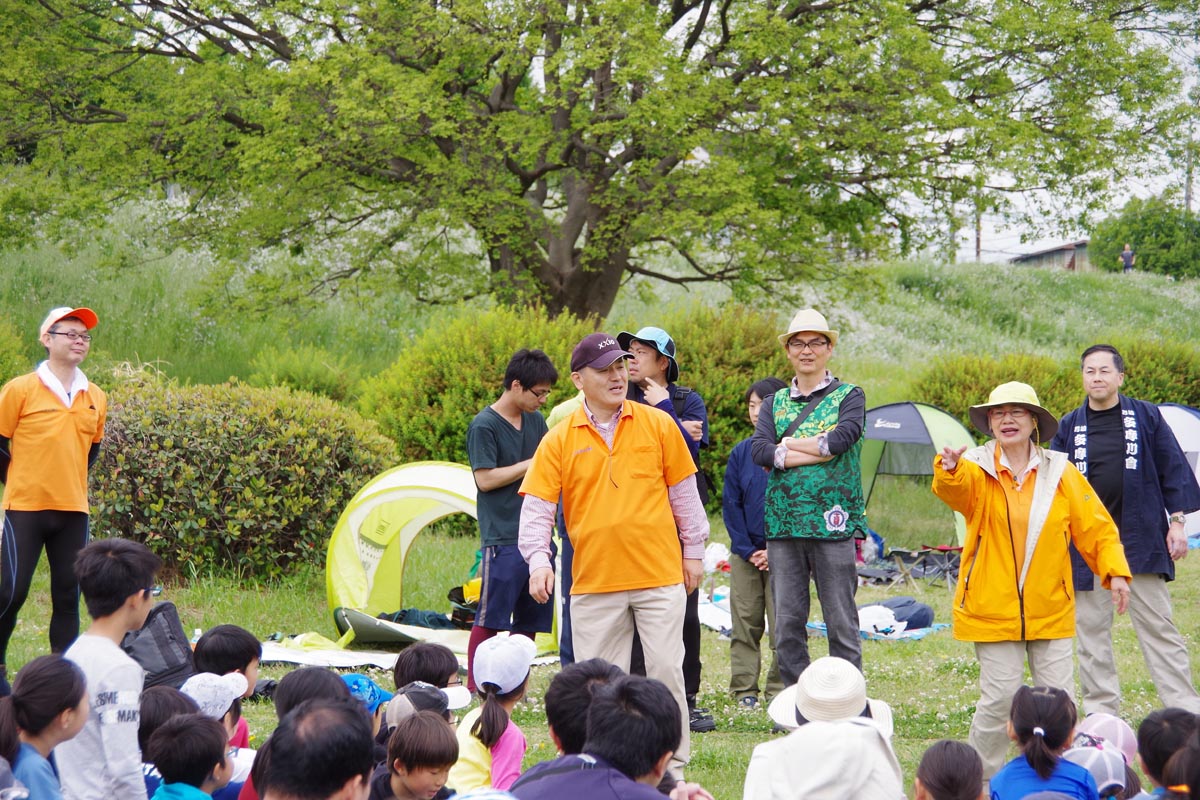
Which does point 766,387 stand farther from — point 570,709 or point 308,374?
point 308,374

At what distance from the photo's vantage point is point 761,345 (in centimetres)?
1391

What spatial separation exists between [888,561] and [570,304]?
6.30 metres

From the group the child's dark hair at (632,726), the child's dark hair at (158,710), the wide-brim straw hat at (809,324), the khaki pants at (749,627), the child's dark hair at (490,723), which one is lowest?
the khaki pants at (749,627)

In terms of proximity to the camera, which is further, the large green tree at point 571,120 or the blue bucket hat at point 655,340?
the large green tree at point 571,120

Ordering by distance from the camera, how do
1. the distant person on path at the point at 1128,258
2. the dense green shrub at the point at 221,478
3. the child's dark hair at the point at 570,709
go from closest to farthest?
the child's dark hair at the point at 570,709 < the dense green shrub at the point at 221,478 < the distant person on path at the point at 1128,258

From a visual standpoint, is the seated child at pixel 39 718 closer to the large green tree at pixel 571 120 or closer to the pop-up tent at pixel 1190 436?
the large green tree at pixel 571 120

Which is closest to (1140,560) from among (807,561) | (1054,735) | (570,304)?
(807,561)

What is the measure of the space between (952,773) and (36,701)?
8.17 ft

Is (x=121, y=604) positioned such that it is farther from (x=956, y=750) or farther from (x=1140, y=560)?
(x=1140, y=560)

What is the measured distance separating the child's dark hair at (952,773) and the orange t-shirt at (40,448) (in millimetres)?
4621

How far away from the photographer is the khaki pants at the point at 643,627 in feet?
15.5

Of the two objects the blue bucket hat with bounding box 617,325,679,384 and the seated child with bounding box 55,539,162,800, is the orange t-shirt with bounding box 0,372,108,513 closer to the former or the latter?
the seated child with bounding box 55,539,162,800

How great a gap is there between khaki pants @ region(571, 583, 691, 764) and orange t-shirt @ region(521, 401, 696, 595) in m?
0.05

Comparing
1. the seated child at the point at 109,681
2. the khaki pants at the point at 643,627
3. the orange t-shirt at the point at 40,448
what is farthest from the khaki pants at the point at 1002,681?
the orange t-shirt at the point at 40,448
